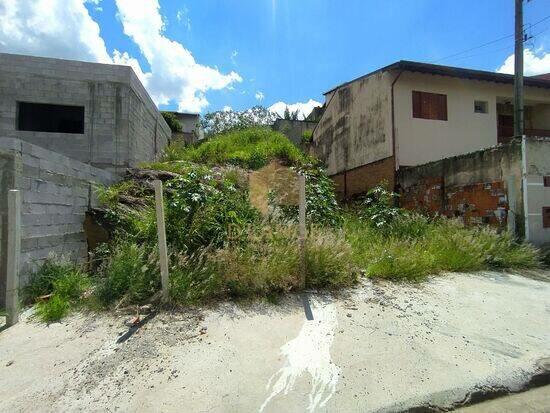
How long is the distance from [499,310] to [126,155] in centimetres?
975

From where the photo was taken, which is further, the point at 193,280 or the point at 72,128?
the point at 72,128

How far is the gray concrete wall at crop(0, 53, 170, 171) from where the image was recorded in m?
10.0

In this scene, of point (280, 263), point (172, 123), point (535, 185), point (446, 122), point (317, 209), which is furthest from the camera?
point (172, 123)

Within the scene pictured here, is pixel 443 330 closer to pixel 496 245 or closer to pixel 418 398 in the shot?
pixel 418 398

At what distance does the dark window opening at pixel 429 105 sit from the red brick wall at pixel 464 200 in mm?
3006

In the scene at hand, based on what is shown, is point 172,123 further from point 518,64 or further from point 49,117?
point 518,64

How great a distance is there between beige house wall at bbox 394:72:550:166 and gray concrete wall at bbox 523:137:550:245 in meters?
4.48

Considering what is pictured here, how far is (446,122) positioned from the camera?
12922 millimetres

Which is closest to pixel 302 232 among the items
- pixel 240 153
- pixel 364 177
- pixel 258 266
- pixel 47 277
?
pixel 258 266

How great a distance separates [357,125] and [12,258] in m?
12.7

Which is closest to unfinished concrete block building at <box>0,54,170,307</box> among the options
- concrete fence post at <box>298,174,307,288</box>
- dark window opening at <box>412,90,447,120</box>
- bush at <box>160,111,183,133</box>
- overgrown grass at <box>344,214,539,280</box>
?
concrete fence post at <box>298,174,307,288</box>

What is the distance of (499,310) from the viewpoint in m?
4.84

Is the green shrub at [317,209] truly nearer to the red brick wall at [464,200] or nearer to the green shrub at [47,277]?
the green shrub at [47,277]

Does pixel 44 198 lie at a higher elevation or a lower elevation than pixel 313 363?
higher
